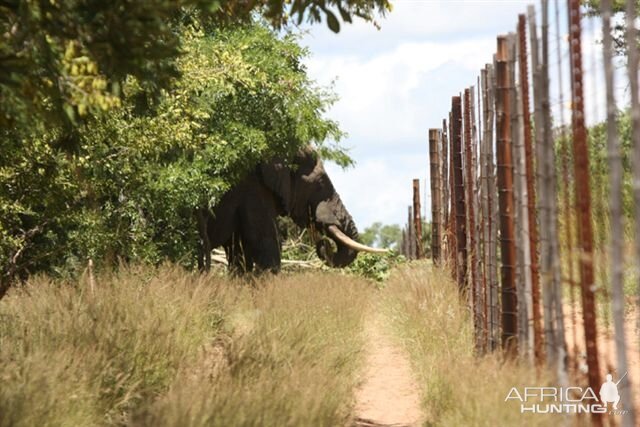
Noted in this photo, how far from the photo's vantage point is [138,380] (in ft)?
30.6

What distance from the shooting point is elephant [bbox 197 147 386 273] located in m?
20.4

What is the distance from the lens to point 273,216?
21078 mm

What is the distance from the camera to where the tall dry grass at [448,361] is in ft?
25.1

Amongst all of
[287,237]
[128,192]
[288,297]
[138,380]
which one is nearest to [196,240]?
[128,192]

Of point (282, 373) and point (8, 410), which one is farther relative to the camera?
point (282, 373)

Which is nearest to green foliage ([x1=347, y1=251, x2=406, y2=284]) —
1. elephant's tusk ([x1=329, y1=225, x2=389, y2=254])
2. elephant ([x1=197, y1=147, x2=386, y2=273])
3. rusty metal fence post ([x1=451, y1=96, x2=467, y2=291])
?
elephant ([x1=197, y1=147, x2=386, y2=273])

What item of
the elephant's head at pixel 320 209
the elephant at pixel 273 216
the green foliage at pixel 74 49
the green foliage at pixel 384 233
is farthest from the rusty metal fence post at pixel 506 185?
the green foliage at pixel 384 233

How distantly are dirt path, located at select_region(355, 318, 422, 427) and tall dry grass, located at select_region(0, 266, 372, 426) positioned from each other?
0.94 ft

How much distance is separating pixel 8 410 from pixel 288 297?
267 inches

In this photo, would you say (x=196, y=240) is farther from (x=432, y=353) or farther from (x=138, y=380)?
(x=138, y=380)

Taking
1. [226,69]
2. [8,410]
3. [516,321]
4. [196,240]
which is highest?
[226,69]

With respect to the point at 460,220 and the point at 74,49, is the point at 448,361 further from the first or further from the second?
the point at 460,220

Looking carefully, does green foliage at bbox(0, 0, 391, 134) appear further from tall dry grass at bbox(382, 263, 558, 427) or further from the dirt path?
the dirt path

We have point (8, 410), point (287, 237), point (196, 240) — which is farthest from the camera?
point (287, 237)
